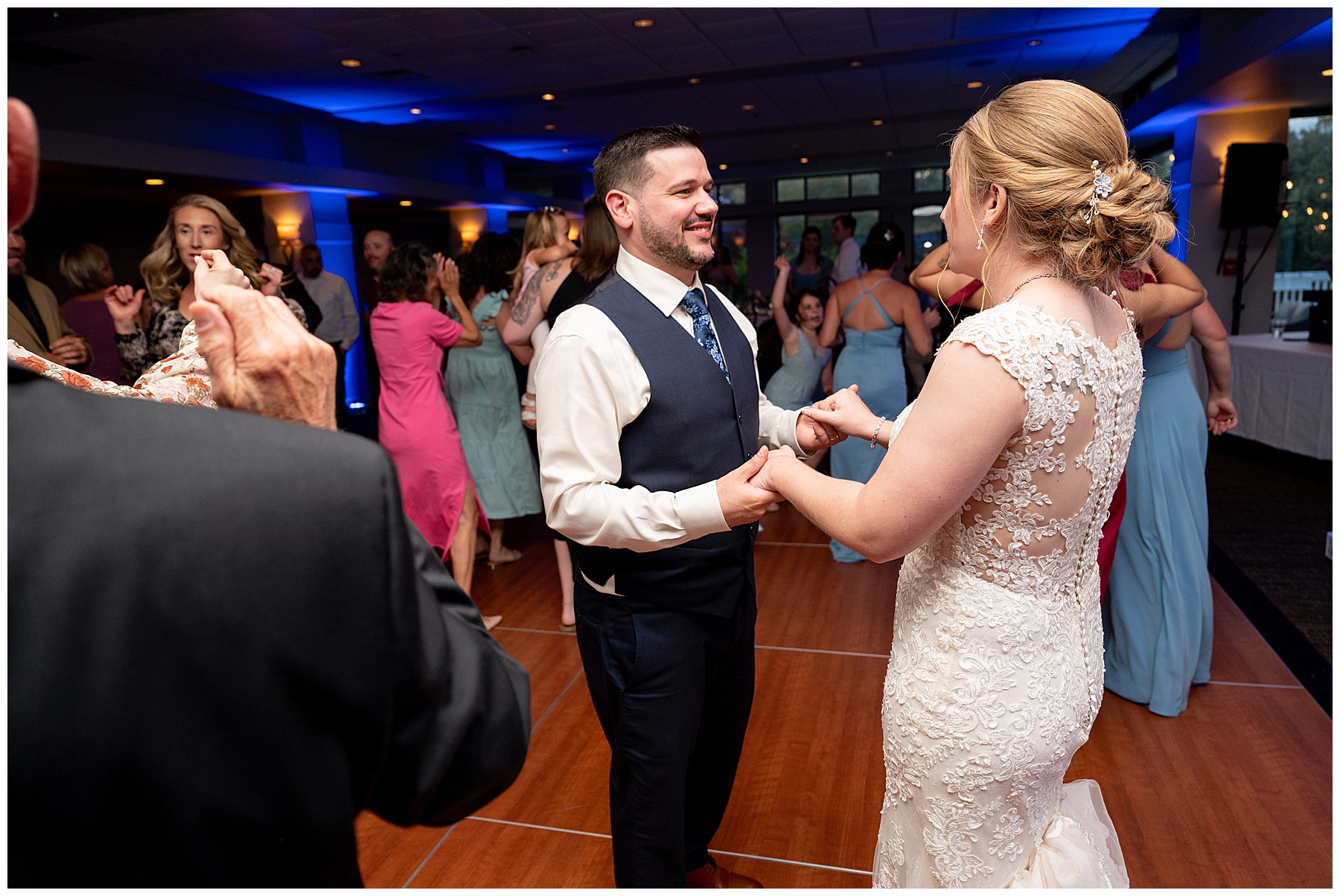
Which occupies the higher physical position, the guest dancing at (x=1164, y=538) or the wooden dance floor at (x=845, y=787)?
the guest dancing at (x=1164, y=538)


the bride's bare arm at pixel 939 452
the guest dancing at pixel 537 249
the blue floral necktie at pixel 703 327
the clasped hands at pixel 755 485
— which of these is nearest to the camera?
the bride's bare arm at pixel 939 452

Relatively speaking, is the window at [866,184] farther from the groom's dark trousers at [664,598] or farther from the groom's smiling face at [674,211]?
the groom's dark trousers at [664,598]

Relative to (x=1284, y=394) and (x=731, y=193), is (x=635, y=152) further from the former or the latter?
(x=731, y=193)

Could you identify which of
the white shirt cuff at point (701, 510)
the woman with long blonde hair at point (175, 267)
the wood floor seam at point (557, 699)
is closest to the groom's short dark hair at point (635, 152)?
the white shirt cuff at point (701, 510)

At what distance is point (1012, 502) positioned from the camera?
4.10 ft

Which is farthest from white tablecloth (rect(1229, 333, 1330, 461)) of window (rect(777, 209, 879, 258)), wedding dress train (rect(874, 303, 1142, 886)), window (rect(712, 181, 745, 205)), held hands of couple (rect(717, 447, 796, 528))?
window (rect(712, 181, 745, 205))

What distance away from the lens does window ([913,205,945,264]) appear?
57.3 ft

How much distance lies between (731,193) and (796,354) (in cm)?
1579

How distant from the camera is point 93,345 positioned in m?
4.26

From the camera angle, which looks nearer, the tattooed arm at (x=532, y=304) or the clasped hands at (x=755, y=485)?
the clasped hands at (x=755, y=485)

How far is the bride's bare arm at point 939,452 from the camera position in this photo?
44.6 inches

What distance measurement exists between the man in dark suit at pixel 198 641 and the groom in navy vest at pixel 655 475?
0.92m

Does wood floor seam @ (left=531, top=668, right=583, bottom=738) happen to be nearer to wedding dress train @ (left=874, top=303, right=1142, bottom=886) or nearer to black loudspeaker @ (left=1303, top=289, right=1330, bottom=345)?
wedding dress train @ (left=874, top=303, right=1142, bottom=886)

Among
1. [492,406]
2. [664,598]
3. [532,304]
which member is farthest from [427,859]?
[492,406]
